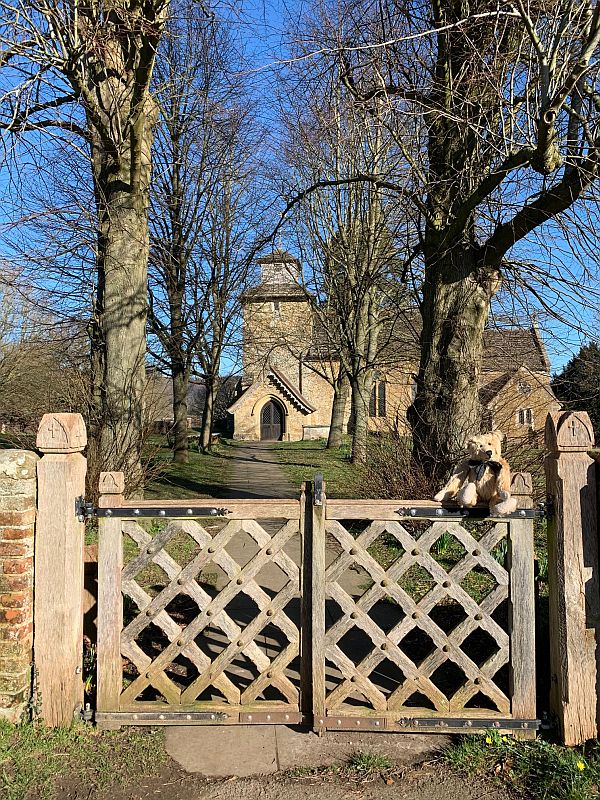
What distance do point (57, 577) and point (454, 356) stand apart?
587 cm

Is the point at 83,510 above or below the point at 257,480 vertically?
above

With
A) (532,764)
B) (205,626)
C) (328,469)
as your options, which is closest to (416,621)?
(532,764)

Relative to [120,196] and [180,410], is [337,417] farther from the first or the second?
[120,196]

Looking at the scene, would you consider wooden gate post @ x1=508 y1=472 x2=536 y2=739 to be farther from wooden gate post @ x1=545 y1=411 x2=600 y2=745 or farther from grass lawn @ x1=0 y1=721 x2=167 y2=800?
grass lawn @ x1=0 y1=721 x2=167 y2=800

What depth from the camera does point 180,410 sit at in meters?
21.5

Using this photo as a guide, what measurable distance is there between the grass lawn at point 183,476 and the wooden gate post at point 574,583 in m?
6.73

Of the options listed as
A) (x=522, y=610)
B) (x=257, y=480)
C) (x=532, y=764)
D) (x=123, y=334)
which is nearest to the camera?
(x=532, y=764)

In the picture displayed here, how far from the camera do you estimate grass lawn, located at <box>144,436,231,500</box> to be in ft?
33.4

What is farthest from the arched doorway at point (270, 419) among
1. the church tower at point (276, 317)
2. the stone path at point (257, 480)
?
the stone path at point (257, 480)

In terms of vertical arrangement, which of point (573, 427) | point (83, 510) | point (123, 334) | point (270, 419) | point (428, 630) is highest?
point (270, 419)

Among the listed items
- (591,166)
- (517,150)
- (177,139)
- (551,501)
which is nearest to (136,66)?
(517,150)

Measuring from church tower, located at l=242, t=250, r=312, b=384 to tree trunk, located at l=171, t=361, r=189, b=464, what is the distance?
9.92 ft

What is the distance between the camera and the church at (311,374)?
8.59 meters

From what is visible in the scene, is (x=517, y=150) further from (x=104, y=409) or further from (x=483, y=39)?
Answer: (x=104, y=409)
